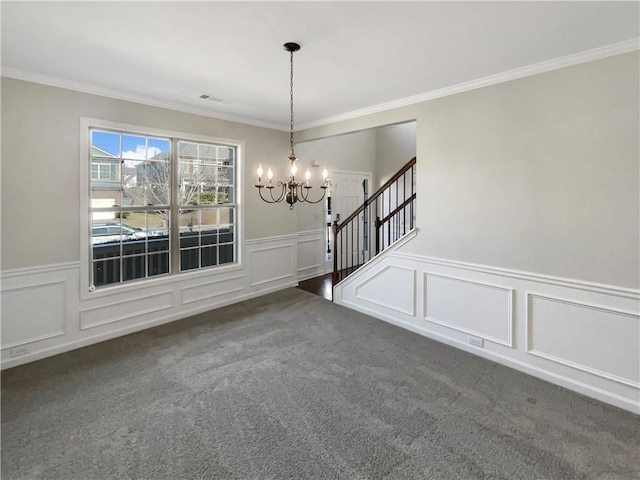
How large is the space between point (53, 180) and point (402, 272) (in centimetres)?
376

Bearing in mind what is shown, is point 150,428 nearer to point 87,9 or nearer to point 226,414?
point 226,414

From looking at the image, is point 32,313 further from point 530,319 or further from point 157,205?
point 530,319

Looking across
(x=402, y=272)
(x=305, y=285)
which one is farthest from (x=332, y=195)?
(x=402, y=272)

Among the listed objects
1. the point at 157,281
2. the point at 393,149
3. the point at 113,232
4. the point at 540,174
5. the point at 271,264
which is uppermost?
the point at 393,149

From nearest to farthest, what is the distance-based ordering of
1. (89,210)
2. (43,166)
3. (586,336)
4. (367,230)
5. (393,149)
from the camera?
(586,336), (43,166), (89,210), (393,149), (367,230)

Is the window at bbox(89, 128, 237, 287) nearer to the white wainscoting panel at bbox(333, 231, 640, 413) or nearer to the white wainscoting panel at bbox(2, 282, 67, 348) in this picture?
the white wainscoting panel at bbox(2, 282, 67, 348)

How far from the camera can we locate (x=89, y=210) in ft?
11.4

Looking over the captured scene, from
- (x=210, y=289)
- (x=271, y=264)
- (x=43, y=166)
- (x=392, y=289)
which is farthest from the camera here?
(x=271, y=264)

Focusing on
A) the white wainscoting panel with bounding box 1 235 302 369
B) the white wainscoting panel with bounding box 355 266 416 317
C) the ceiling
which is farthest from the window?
the white wainscoting panel with bounding box 355 266 416 317

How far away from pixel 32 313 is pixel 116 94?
2.36 metres

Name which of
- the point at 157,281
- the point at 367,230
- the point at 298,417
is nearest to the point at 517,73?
the point at 298,417

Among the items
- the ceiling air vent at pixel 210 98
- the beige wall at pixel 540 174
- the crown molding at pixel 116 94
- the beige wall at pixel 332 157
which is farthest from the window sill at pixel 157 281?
the beige wall at pixel 540 174

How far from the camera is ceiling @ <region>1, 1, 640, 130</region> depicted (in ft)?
6.55

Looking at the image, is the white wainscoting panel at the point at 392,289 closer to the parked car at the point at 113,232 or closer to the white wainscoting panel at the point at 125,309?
the white wainscoting panel at the point at 125,309
